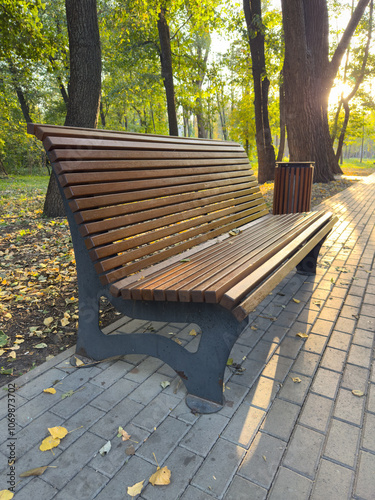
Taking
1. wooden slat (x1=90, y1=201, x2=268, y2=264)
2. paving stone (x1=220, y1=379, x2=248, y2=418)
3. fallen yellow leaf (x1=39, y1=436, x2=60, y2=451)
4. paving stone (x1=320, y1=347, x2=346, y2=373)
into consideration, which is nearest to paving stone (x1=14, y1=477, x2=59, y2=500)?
fallen yellow leaf (x1=39, y1=436, x2=60, y2=451)

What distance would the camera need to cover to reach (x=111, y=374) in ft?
7.38

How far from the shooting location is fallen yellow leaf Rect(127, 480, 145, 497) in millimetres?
1433

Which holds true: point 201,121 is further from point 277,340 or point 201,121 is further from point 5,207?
point 277,340

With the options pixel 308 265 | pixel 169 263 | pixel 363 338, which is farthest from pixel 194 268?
pixel 308 265

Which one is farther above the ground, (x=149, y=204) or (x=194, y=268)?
(x=149, y=204)

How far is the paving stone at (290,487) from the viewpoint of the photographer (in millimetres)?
1405

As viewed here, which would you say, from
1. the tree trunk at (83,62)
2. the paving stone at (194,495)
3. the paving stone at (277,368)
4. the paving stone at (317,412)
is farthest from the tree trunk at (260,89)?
the paving stone at (194,495)

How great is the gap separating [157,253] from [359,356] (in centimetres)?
153

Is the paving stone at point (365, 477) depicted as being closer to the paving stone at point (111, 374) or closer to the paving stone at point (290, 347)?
the paving stone at point (290, 347)

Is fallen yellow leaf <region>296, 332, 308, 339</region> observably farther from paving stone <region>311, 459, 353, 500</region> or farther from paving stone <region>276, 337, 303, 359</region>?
paving stone <region>311, 459, 353, 500</region>

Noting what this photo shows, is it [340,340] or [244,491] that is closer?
[244,491]

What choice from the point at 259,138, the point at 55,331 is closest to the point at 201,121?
the point at 259,138

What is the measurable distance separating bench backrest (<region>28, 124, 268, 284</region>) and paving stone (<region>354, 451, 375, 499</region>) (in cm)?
148

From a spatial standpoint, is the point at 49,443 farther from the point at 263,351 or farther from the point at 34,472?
the point at 263,351
